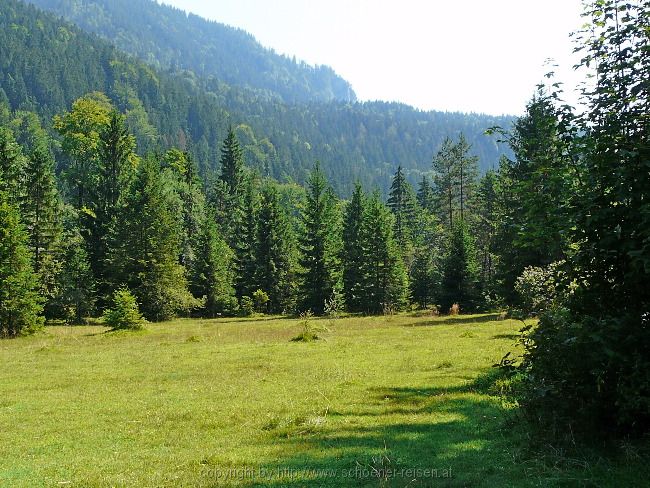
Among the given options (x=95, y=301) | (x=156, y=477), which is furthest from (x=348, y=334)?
(x=95, y=301)

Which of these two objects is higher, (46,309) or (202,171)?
(202,171)

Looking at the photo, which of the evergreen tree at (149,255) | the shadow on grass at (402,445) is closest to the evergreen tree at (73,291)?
the evergreen tree at (149,255)

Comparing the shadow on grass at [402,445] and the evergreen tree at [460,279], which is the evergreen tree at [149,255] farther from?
the shadow on grass at [402,445]

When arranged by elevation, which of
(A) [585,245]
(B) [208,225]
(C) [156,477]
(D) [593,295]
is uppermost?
(B) [208,225]

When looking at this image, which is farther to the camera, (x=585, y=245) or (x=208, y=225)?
(x=208, y=225)

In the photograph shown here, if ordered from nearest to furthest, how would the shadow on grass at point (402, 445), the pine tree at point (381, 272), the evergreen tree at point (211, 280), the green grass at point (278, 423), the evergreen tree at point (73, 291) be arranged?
the shadow on grass at point (402, 445) → the green grass at point (278, 423) → the evergreen tree at point (73, 291) → the pine tree at point (381, 272) → the evergreen tree at point (211, 280)

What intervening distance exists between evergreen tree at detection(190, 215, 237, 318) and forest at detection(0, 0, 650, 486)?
19cm

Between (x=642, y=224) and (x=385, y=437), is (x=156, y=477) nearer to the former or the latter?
(x=385, y=437)

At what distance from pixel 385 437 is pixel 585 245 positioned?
5.41 meters

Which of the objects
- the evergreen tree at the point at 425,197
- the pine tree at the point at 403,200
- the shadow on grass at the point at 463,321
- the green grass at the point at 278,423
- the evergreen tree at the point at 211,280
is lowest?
the green grass at the point at 278,423

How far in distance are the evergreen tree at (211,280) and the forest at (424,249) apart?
19cm

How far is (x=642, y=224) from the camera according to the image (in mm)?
7480

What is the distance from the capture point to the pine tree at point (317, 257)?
60.2 metres

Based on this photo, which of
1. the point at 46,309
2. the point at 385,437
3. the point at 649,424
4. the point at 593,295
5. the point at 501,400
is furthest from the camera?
the point at 46,309
